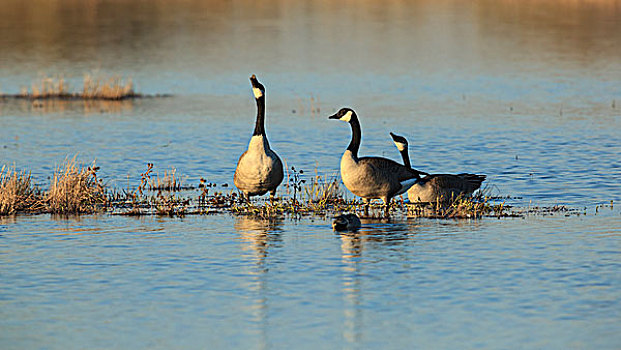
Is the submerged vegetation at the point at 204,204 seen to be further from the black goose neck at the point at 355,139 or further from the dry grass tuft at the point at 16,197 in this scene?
the black goose neck at the point at 355,139

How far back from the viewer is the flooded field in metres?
11.4

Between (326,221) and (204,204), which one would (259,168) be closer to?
(326,221)

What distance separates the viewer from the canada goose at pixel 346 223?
16.2 meters

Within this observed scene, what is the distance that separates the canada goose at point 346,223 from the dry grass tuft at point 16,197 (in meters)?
5.94

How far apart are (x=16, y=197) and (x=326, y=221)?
19.0 feet

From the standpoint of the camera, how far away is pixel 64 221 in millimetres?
17734

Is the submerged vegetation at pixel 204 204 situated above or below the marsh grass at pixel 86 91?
below

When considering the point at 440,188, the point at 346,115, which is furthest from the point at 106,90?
the point at 440,188

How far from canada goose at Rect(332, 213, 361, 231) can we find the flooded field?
0.35m

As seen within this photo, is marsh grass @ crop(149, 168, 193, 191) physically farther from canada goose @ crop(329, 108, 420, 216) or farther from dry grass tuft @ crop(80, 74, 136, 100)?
dry grass tuft @ crop(80, 74, 136, 100)

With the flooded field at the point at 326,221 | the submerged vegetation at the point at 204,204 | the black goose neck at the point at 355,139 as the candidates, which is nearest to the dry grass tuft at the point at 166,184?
the flooded field at the point at 326,221

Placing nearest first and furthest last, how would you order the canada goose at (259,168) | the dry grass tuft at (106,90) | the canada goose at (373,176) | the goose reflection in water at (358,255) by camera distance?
the goose reflection in water at (358,255)
the canada goose at (373,176)
the canada goose at (259,168)
the dry grass tuft at (106,90)

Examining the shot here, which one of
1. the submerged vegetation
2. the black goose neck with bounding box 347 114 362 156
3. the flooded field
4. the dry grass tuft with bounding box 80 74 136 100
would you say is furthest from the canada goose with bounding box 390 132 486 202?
the dry grass tuft with bounding box 80 74 136 100

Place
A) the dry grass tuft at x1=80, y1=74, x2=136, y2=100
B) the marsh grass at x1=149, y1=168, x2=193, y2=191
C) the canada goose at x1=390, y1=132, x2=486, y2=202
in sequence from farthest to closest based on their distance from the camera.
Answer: the dry grass tuft at x1=80, y1=74, x2=136, y2=100 < the marsh grass at x1=149, y1=168, x2=193, y2=191 < the canada goose at x1=390, y1=132, x2=486, y2=202
